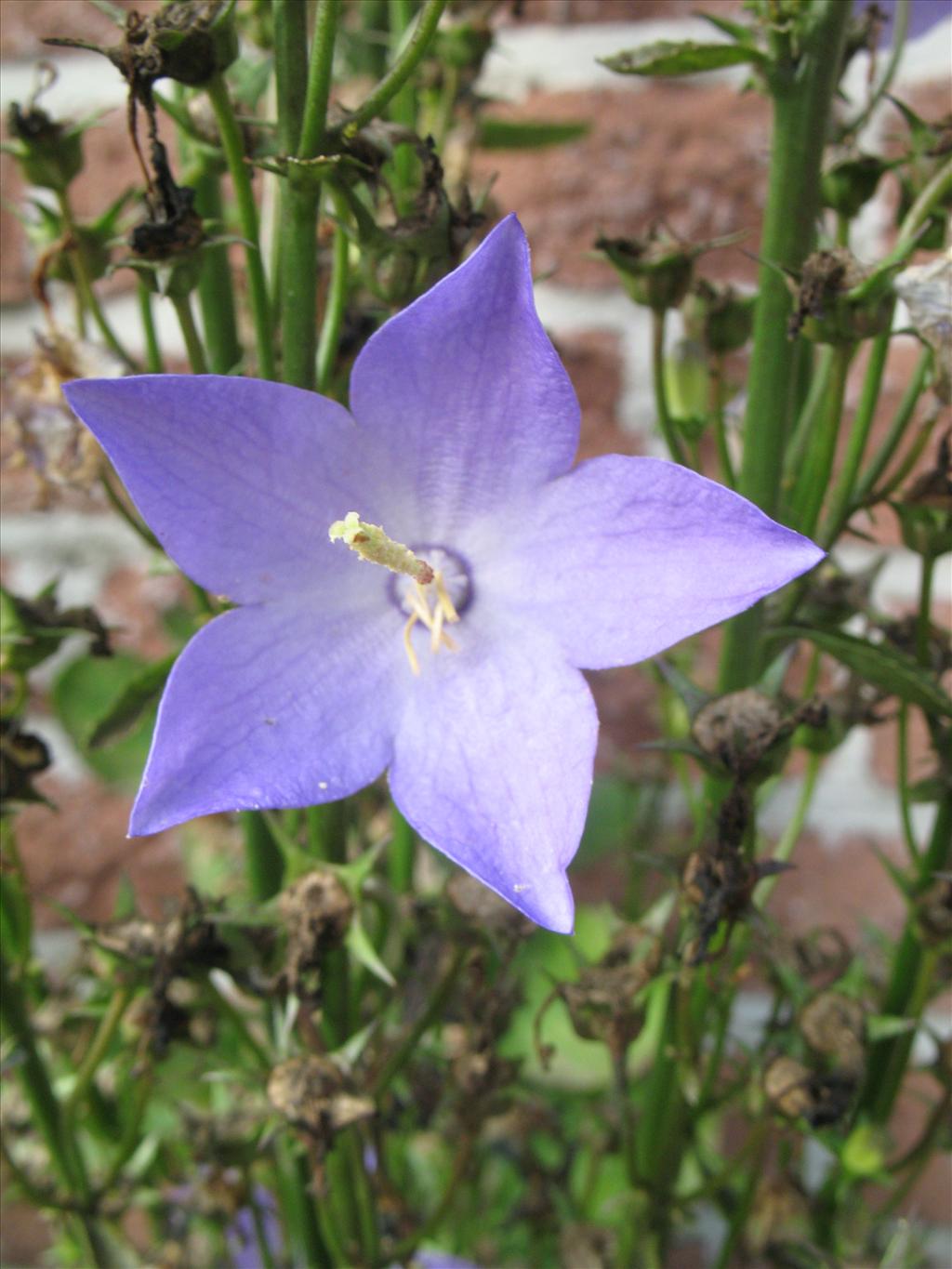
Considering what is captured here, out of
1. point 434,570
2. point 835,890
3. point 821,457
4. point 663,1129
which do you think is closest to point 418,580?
point 434,570

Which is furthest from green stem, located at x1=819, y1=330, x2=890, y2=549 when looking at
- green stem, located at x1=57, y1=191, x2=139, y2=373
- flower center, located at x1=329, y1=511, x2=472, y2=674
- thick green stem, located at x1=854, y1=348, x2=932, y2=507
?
green stem, located at x1=57, y1=191, x2=139, y2=373

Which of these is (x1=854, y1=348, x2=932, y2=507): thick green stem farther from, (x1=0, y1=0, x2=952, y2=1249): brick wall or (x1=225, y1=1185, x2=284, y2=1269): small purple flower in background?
(x1=225, y1=1185, x2=284, y2=1269): small purple flower in background

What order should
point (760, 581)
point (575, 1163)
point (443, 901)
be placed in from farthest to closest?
point (575, 1163) → point (443, 901) → point (760, 581)

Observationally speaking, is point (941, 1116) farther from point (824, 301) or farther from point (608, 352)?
point (608, 352)

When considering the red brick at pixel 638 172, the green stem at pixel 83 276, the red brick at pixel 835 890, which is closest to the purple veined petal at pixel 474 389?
the green stem at pixel 83 276

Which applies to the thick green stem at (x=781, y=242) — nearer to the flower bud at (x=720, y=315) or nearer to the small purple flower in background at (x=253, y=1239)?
the flower bud at (x=720, y=315)

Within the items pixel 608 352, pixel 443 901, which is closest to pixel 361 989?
pixel 443 901
